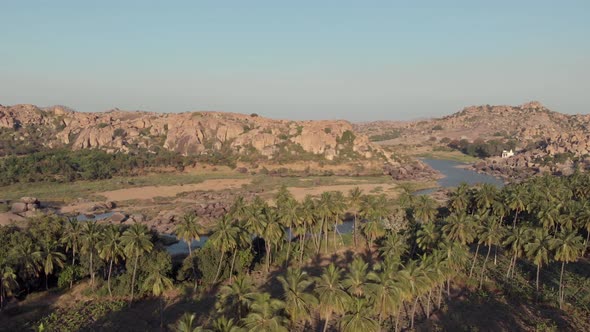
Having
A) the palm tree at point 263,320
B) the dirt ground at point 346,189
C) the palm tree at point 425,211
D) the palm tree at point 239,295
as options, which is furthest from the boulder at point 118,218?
the palm tree at point 263,320

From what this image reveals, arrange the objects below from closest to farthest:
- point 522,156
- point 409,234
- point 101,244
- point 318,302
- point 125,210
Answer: point 318,302 < point 101,244 < point 409,234 < point 125,210 < point 522,156

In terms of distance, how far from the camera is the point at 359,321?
105 feet

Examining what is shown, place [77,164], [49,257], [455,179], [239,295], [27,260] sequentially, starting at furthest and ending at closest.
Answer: [77,164], [455,179], [49,257], [27,260], [239,295]

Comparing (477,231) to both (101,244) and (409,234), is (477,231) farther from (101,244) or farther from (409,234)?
(101,244)

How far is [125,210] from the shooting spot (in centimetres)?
10438

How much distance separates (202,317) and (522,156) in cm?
18248

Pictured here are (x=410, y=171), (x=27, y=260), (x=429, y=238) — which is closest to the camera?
(x=27, y=260)

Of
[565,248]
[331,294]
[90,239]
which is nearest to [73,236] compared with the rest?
[90,239]

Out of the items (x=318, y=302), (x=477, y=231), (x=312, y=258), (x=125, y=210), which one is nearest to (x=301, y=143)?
(x=125, y=210)

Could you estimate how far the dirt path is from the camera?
121 metres

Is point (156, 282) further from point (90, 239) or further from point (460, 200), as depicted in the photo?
point (460, 200)

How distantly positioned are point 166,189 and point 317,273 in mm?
84273

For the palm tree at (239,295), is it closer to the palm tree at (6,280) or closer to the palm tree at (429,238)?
the palm tree at (6,280)

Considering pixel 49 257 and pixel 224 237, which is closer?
pixel 224 237
